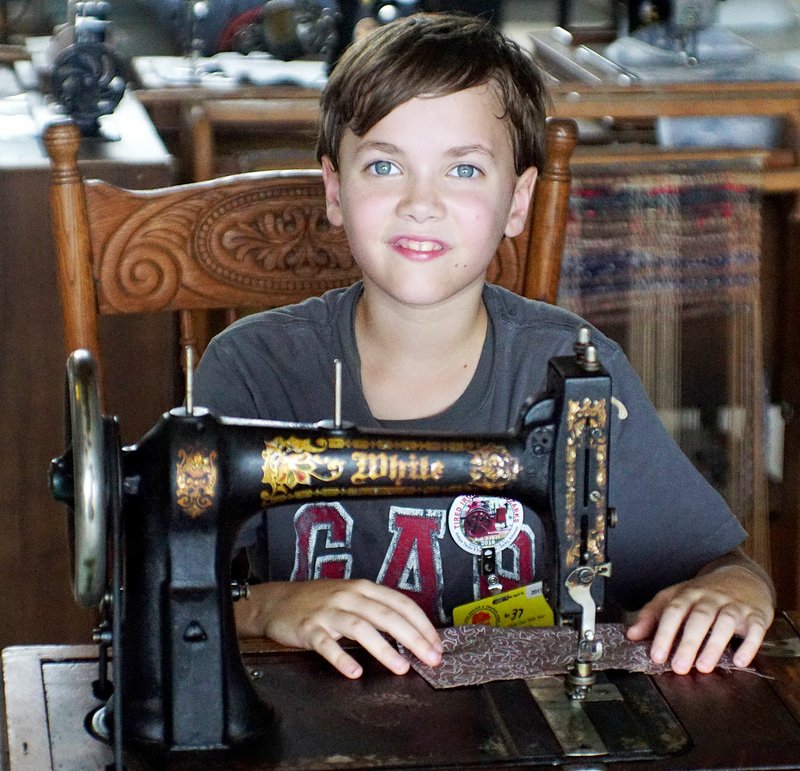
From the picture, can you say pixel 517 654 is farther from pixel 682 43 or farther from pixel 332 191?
pixel 682 43

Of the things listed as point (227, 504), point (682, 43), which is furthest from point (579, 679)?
point (682, 43)

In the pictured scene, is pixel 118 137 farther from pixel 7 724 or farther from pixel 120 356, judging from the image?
pixel 7 724

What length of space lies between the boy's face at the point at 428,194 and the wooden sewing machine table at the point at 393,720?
0.42m

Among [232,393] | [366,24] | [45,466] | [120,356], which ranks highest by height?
[366,24]

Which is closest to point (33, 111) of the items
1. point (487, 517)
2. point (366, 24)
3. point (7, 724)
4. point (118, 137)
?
point (118, 137)

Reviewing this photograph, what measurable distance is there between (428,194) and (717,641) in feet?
1.66

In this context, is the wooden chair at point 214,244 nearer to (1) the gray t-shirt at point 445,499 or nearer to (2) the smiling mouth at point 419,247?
(1) the gray t-shirt at point 445,499

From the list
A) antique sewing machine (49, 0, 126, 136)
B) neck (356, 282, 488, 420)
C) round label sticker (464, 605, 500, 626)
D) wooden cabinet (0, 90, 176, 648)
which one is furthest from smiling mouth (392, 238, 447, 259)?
antique sewing machine (49, 0, 126, 136)

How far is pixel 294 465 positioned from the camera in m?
1.11

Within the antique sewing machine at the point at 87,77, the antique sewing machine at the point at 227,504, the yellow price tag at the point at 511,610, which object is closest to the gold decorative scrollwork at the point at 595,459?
the antique sewing machine at the point at 227,504

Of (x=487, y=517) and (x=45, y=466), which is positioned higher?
(x=487, y=517)

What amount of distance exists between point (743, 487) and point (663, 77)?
30.2 inches

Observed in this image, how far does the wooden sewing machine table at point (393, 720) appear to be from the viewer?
1.07 metres

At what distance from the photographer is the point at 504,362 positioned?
157cm
